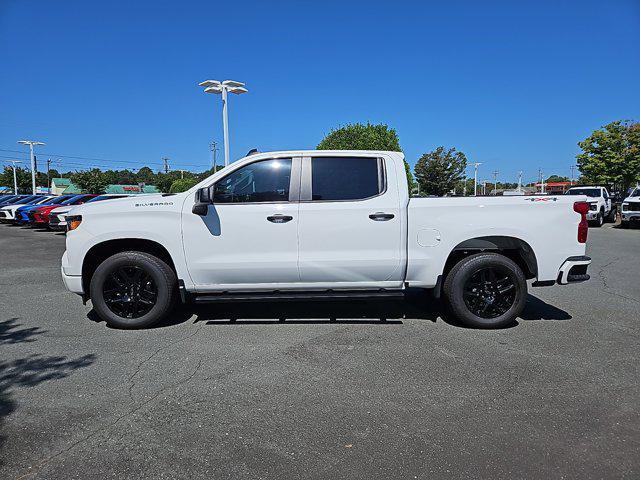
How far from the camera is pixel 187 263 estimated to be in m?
4.93

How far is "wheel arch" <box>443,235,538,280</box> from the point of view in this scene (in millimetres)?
5062

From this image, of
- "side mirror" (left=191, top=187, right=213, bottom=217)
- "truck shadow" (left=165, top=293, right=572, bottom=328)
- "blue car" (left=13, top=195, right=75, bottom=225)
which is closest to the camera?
"side mirror" (left=191, top=187, right=213, bottom=217)

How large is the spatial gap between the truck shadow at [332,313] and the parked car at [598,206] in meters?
15.3

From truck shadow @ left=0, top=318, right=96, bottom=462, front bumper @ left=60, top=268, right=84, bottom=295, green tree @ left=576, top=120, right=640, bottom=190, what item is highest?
green tree @ left=576, top=120, right=640, bottom=190

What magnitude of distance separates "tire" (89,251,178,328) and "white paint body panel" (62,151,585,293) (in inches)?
8.0

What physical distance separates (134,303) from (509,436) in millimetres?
3981

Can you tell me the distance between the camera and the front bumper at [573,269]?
16.4 ft

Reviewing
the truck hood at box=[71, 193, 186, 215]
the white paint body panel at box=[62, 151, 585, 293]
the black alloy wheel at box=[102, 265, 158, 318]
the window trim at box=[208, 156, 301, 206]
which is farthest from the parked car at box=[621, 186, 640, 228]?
the black alloy wheel at box=[102, 265, 158, 318]

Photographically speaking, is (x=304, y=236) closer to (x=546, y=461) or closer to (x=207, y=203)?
(x=207, y=203)

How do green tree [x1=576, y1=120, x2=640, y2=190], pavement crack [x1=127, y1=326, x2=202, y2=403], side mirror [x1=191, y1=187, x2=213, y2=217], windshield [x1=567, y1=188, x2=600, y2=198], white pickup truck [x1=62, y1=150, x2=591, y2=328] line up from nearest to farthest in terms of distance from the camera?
pavement crack [x1=127, y1=326, x2=202, y2=403] < side mirror [x1=191, y1=187, x2=213, y2=217] < white pickup truck [x1=62, y1=150, x2=591, y2=328] < windshield [x1=567, y1=188, x2=600, y2=198] < green tree [x1=576, y1=120, x2=640, y2=190]

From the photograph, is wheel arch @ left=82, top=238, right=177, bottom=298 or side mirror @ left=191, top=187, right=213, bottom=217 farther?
wheel arch @ left=82, top=238, right=177, bottom=298

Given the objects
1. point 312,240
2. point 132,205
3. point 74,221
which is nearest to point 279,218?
point 312,240

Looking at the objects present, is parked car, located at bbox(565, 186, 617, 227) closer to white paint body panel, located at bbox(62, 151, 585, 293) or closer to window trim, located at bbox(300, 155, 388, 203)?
white paint body panel, located at bbox(62, 151, 585, 293)

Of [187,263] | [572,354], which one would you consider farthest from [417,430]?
[187,263]
